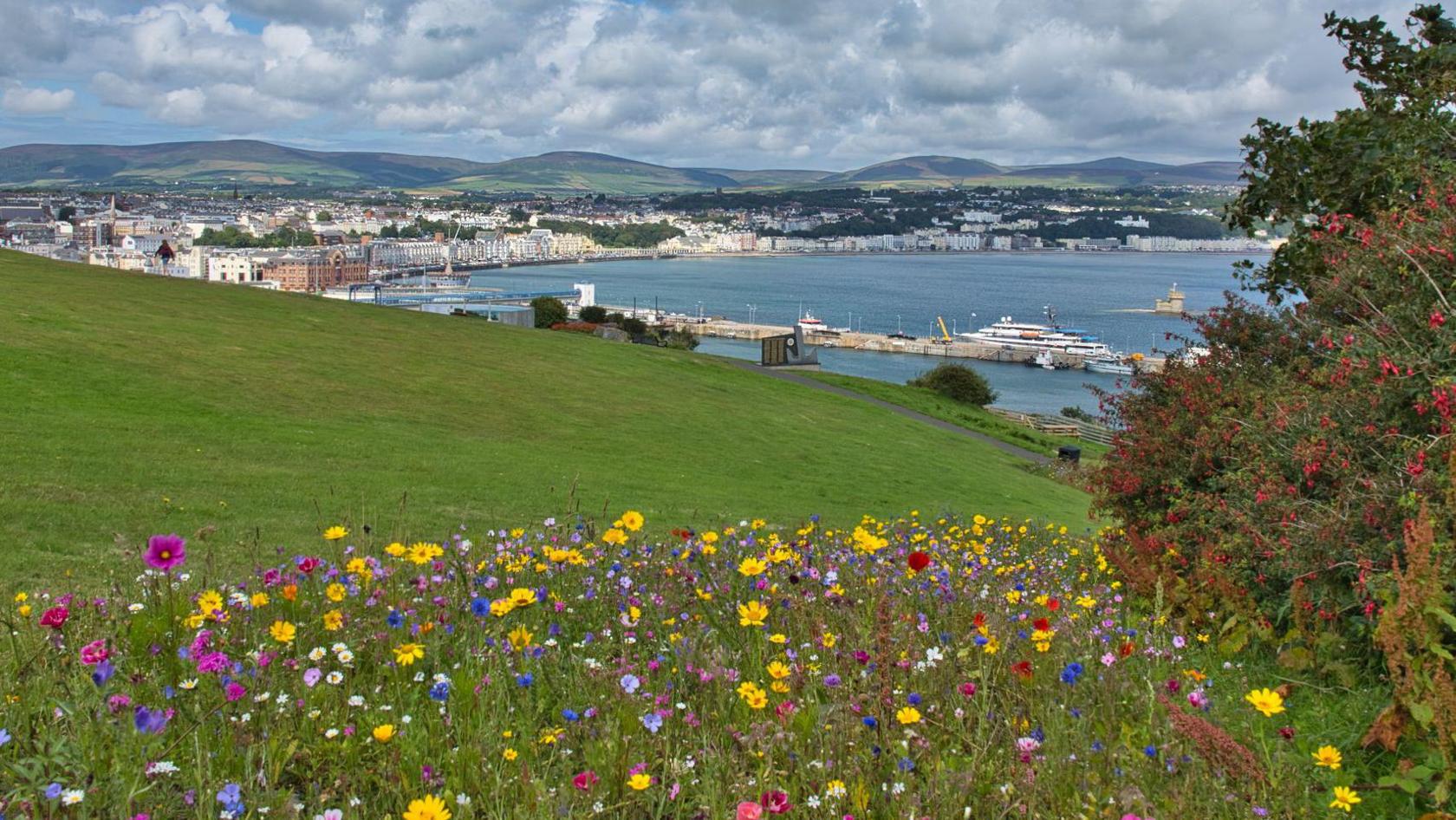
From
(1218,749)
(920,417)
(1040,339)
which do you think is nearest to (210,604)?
(1218,749)

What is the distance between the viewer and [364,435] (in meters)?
13.9

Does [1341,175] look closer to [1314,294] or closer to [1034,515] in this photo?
[1314,294]

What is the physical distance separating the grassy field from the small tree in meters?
23.2

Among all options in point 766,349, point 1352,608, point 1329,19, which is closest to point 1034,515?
point 1329,19

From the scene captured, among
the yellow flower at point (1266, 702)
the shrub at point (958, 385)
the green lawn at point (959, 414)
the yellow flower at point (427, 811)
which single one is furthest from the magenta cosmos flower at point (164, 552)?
the shrub at point (958, 385)

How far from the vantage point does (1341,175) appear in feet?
28.7

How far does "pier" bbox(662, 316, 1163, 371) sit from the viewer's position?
102m

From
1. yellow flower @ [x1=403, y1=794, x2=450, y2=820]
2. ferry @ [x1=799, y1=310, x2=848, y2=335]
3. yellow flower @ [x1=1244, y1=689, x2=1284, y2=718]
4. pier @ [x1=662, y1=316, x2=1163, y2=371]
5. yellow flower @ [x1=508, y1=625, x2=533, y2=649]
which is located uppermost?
→ yellow flower @ [x1=1244, y1=689, x2=1284, y2=718]

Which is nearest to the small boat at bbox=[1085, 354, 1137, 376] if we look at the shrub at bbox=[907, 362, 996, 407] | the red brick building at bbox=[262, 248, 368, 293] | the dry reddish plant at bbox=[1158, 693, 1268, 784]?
the shrub at bbox=[907, 362, 996, 407]

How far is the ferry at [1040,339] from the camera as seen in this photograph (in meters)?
104

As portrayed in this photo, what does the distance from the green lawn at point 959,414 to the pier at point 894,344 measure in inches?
2480

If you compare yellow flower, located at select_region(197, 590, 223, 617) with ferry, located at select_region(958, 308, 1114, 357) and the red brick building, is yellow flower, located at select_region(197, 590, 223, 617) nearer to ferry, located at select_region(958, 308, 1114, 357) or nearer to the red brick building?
the red brick building

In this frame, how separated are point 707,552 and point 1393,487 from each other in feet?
9.43

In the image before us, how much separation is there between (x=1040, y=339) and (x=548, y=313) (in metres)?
69.3
